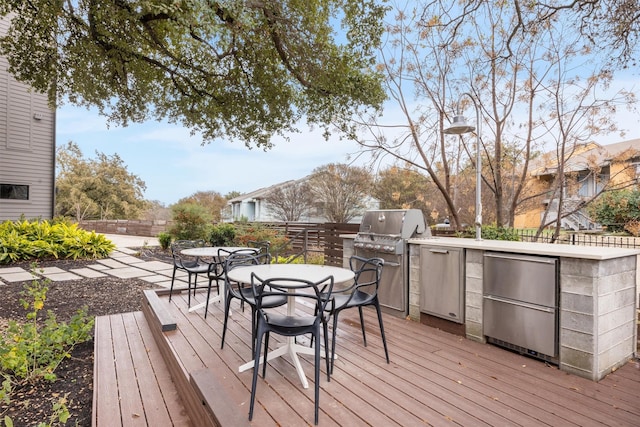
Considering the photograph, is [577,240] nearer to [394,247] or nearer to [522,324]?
[394,247]

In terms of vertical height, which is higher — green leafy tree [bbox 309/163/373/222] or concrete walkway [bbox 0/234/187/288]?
green leafy tree [bbox 309/163/373/222]

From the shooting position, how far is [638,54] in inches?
158

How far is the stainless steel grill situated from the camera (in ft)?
12.5

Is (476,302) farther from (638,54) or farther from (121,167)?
(121,167)

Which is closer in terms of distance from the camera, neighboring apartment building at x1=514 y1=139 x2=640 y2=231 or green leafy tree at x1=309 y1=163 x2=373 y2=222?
neighboring apartment building at x1=514 y1=139 x2=640 y2=231

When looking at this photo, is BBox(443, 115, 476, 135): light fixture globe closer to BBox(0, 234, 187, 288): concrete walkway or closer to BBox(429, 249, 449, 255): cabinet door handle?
BBox(429, 249, 449, 255): cabinet door handle

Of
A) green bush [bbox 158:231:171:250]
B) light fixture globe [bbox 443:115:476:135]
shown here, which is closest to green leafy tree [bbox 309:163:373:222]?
green bush [bbox 158:231:171:250]

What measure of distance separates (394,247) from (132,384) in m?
2.63

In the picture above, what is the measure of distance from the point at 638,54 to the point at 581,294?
334 cm

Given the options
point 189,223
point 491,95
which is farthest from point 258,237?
point 491,95

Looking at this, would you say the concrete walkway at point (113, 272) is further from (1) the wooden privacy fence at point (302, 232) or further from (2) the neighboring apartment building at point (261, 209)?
(2) the neighboring apartment building at point (261, 209)

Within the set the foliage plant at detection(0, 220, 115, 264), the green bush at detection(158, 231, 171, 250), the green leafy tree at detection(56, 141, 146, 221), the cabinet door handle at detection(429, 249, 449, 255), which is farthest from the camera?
the green leafy tree at detection(56, 141, 146, 221)

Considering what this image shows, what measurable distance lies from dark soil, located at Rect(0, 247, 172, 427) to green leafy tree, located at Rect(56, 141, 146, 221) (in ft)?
54.0

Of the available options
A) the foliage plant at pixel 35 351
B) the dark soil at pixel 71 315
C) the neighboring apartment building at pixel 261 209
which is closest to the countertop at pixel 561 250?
the dark soil at pixel 71 315
